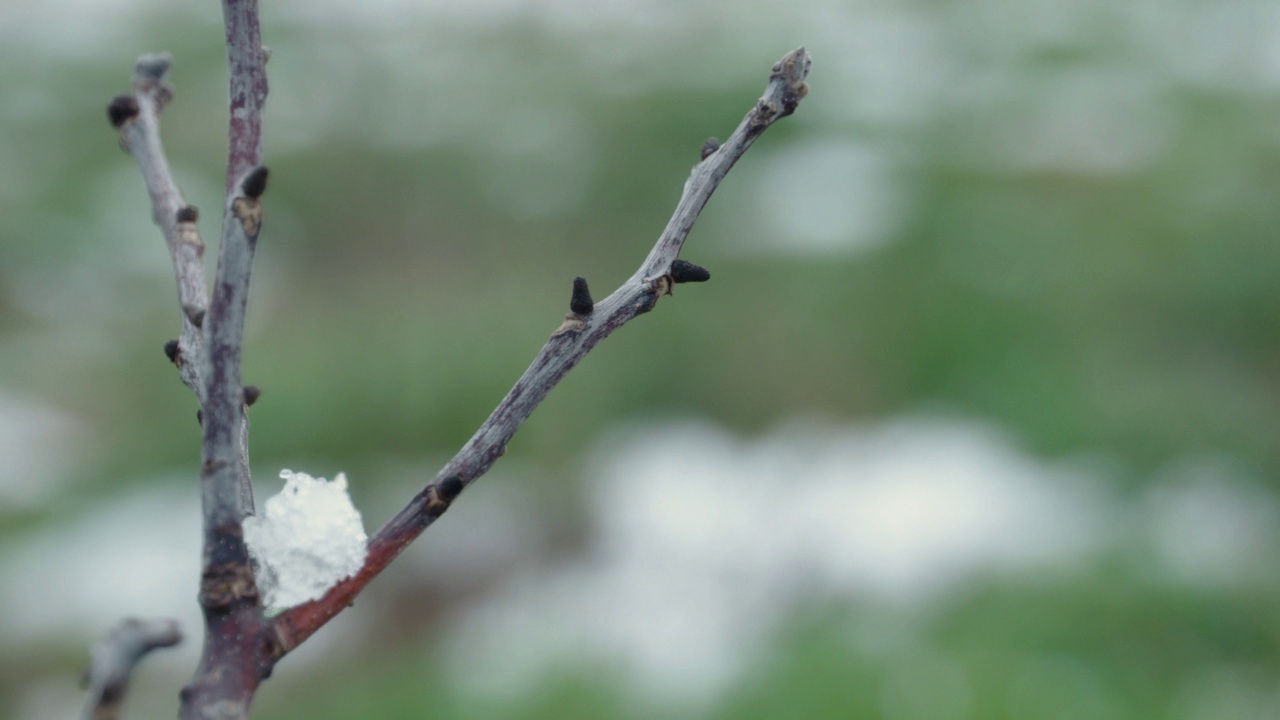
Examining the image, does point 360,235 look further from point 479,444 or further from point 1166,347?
point 479,444

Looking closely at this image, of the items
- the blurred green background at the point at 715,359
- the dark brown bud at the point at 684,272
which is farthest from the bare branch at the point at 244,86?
the blurred green background at the point at 715,359

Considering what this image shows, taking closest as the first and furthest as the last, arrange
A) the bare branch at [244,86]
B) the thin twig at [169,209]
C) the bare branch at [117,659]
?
1. the bare branch at [117,659]
2. the bare branch at [244,86]
3. the thin twig at [169,209]

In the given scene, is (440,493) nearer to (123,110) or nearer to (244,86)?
(244,86)

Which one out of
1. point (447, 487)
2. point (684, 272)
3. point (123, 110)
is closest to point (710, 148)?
point (684, 272)

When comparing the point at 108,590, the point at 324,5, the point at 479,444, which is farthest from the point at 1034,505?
the point at 324,5

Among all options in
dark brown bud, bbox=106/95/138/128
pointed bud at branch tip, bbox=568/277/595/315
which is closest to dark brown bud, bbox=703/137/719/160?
pointed bud at branch tip, bbox=568/277/595/315

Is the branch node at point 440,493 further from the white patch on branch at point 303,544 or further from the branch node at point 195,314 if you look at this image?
the branch node at point 195,314
